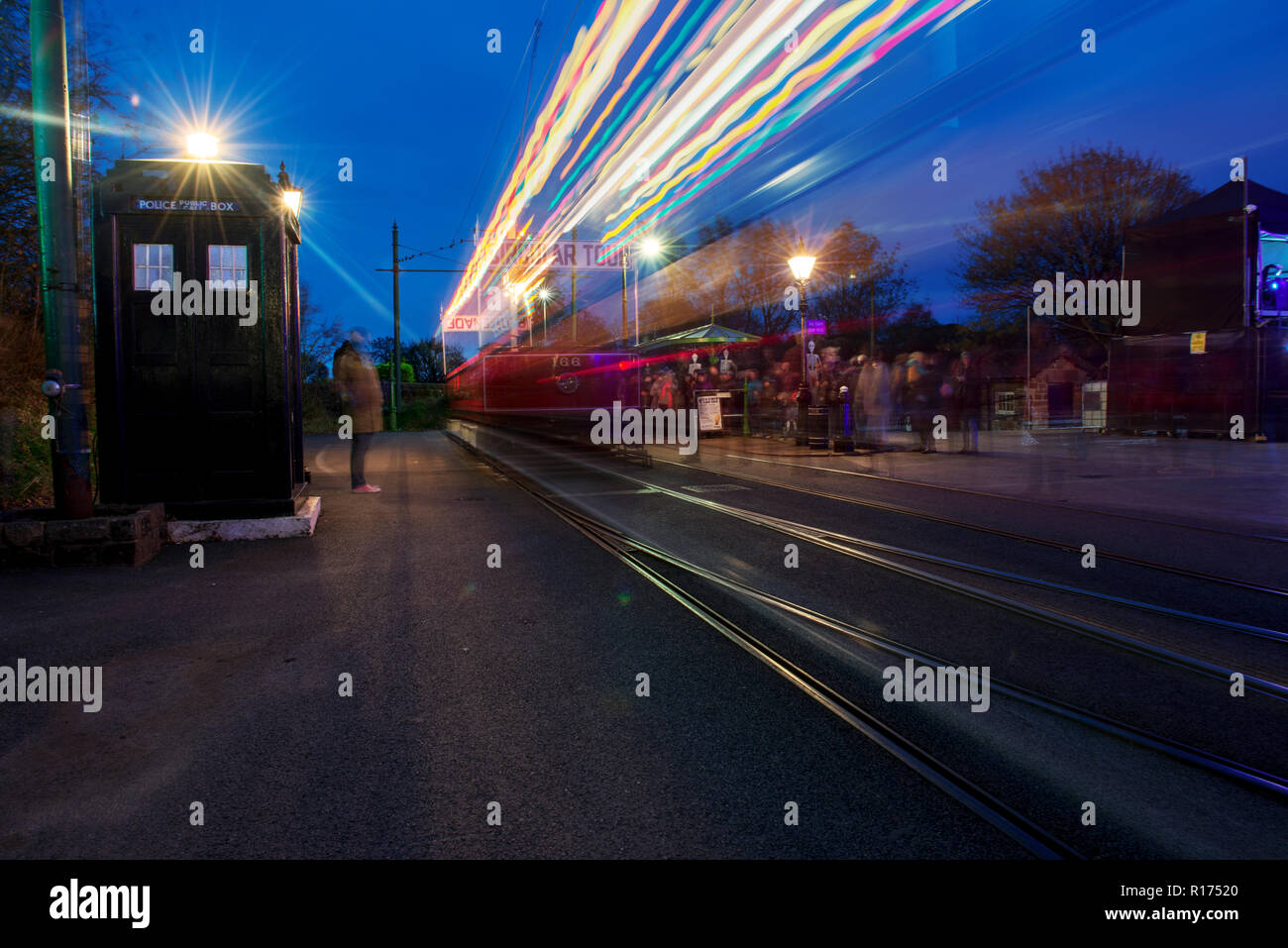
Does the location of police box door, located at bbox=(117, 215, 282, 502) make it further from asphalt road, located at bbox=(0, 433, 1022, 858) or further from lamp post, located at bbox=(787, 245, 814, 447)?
lamp post, located at bbox=(787, 245, 814, 447)

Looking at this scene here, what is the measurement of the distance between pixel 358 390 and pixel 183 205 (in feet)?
11.8

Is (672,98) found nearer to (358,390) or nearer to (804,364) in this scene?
(804,364)

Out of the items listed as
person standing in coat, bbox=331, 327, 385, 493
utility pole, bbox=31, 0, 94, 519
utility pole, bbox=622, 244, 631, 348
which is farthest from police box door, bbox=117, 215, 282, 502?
utility pole, bbox=622, 244, 631, 348

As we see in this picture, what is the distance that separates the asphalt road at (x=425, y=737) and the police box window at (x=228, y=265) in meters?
2.97

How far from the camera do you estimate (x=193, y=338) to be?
7.47 m

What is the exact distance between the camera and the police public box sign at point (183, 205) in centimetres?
713

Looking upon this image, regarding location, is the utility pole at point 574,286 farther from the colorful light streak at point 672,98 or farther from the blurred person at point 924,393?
the blurred person at point 924,393

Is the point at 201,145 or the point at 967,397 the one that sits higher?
the point at 201,145

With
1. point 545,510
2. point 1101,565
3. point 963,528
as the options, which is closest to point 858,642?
point 1101,565

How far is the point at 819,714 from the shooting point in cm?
338

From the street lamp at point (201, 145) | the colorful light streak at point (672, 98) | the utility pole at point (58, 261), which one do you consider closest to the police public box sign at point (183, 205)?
the street lamp at point (201, 145)

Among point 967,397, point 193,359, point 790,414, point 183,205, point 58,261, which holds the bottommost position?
point 790,414

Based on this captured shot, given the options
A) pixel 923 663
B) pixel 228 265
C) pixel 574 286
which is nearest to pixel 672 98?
pixel 574 286
